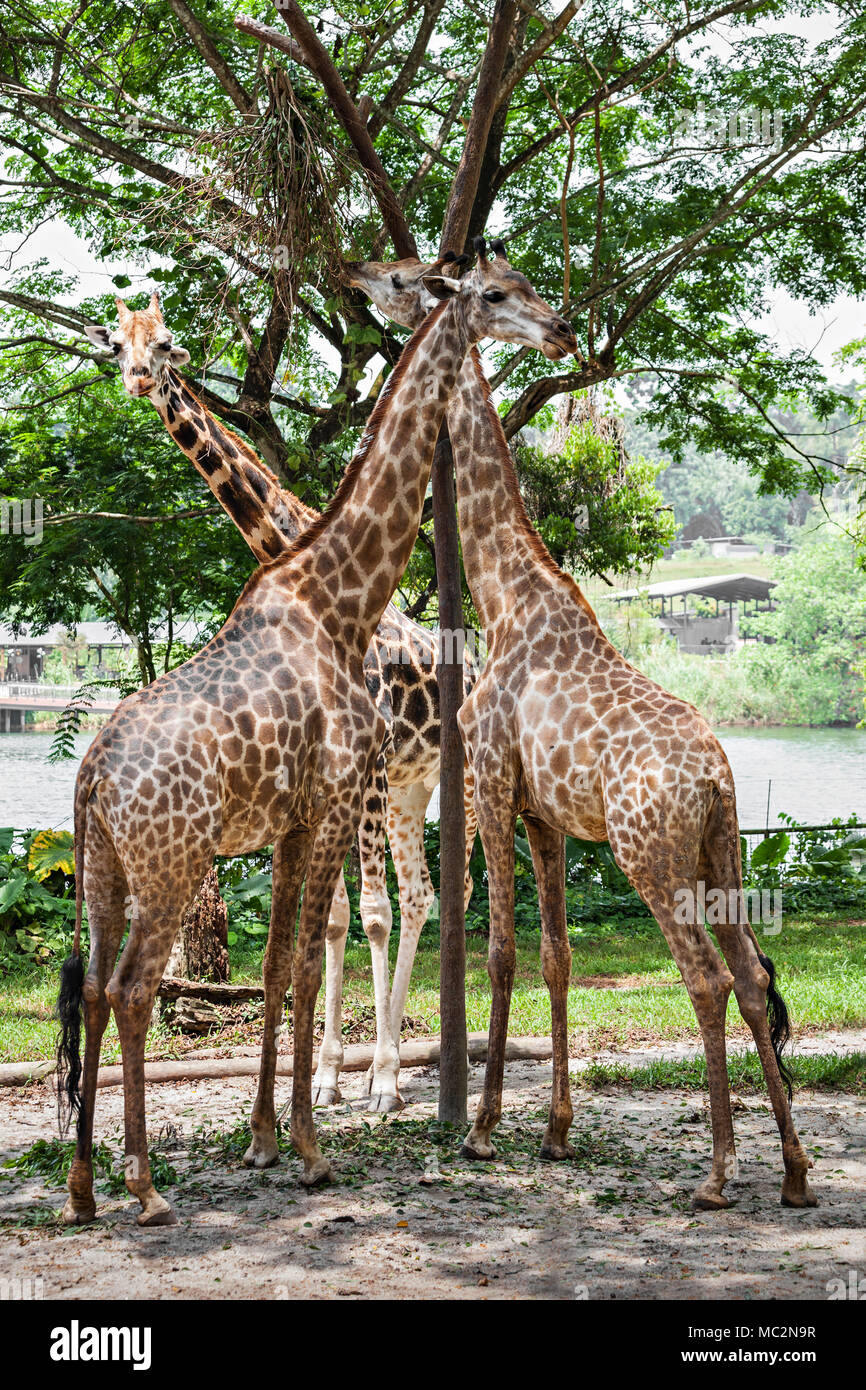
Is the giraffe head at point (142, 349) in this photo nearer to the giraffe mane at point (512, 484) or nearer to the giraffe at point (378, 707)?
the giraffe at point (378, 707)

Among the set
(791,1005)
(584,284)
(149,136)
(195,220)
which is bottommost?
(791,1005)

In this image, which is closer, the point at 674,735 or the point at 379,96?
the point at 674,735

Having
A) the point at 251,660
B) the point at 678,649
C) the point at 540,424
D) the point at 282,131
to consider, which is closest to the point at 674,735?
the point at 251,660

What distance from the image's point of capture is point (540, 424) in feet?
47.2

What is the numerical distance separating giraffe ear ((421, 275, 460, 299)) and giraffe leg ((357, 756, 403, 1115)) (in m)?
2.47

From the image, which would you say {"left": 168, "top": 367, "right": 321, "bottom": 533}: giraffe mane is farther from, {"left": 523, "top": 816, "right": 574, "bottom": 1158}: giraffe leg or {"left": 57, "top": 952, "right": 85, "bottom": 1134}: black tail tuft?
{"left": 57, "top": 952, "right": 85, "bottom": 1134}: black tail tuft

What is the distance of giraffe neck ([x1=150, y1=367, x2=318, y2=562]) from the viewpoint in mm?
5871

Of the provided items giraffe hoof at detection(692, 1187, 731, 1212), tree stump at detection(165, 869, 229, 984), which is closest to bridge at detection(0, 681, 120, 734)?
tree stump at detection(165, 869, 229, 984)

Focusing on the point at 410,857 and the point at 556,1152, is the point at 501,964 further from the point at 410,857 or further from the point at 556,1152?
the point at 410,857

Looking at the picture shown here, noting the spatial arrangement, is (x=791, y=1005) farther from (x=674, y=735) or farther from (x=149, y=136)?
(x=149, y=136)

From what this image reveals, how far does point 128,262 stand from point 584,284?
3.99 metres

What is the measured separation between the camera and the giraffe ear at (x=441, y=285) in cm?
549

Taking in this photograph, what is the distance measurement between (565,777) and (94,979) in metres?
2.08

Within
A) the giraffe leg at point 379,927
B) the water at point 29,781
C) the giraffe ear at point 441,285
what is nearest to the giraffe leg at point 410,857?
the giraffe leg at point 379,927
